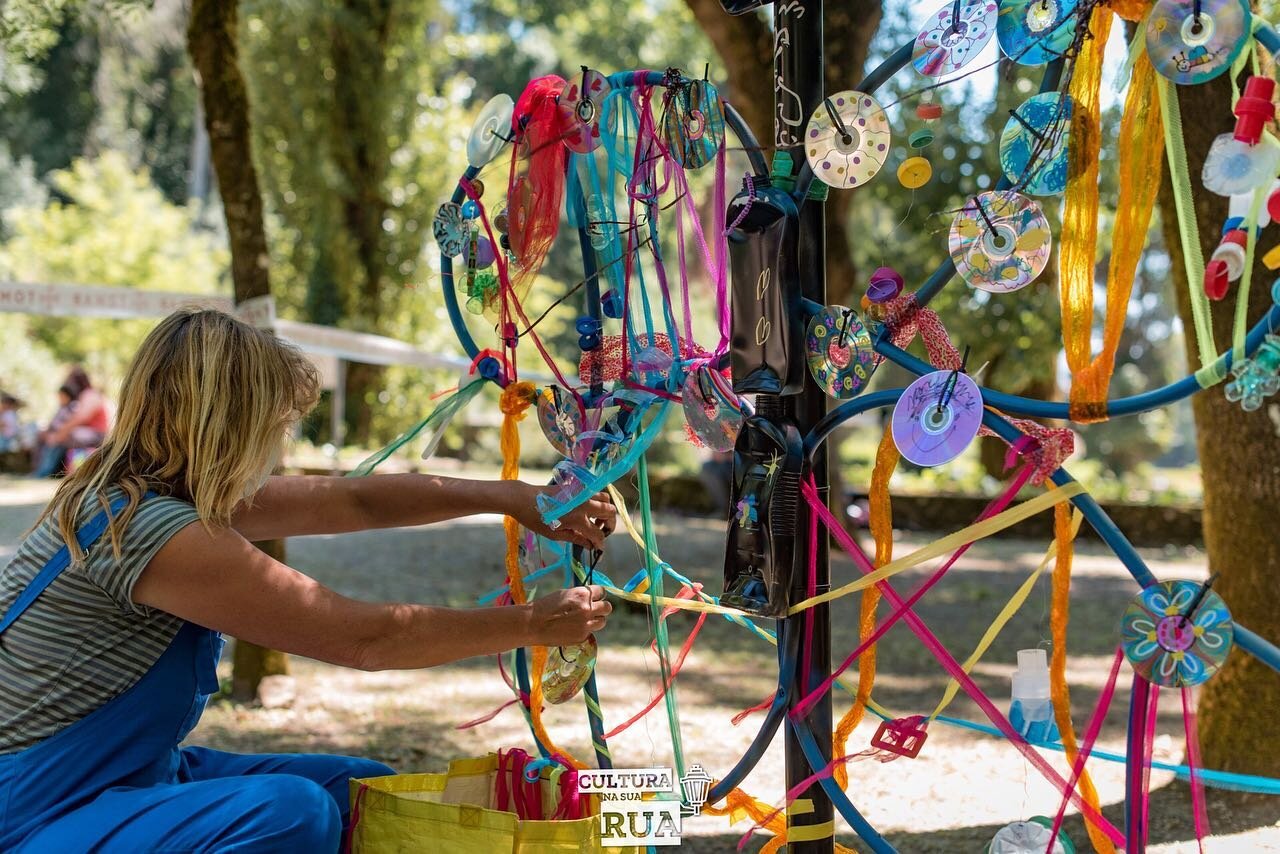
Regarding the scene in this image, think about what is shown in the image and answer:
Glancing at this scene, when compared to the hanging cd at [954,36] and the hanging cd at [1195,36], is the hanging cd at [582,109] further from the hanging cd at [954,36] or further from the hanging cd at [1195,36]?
the hanging cd at [1195,36]

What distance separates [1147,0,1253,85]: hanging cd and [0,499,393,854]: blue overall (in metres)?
1.49

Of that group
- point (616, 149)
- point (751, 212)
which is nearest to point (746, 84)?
point (616, 149)

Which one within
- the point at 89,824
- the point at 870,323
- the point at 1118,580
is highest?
the point at 870,323

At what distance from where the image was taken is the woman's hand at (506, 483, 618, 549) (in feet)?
6.60

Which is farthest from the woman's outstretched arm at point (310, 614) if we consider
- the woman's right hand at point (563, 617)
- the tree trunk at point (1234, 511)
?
the tree trunk at point (1234, 511)

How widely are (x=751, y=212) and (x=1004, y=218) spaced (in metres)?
0.37

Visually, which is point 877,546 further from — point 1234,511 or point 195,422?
point 1234,511

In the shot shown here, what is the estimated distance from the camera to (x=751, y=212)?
5.84ft

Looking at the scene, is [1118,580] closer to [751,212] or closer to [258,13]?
[751,212]

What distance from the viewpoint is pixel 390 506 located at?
2.18 m

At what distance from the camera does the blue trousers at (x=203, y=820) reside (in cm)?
160

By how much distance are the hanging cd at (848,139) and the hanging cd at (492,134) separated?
28.2 inches

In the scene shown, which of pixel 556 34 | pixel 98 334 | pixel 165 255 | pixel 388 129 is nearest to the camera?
pixel 388 129

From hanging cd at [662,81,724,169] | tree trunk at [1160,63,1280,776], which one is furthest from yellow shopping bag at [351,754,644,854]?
tree trunk at [1160,63,1280,776]
